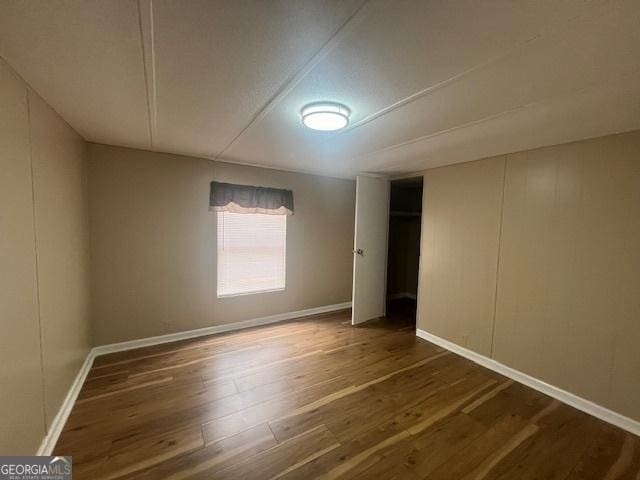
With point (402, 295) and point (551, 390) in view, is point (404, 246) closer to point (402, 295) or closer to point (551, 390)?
point (402, 295)

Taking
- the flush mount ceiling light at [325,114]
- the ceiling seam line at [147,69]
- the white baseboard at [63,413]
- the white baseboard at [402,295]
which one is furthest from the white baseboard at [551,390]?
the ceiling seam line at [147,69]

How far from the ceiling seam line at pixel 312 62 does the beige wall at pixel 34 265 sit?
1228 mm

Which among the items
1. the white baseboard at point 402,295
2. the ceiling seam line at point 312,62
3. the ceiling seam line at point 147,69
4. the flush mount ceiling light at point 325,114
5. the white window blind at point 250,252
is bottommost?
the white baseboard at point 402,295

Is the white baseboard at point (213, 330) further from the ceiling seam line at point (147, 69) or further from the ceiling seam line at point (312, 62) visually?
the ceiling seam line at point (312, 62)

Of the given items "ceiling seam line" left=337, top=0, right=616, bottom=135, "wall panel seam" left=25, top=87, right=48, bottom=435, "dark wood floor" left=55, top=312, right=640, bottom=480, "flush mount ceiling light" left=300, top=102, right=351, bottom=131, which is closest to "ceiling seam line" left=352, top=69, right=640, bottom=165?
"ceiling seam line" left=337, top=0, right=616, bottom=135

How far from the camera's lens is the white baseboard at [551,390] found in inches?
75.7

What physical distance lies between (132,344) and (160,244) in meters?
1.12

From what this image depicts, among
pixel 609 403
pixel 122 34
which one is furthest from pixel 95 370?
pixel 609 403

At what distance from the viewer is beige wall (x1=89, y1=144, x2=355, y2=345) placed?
2715 mm

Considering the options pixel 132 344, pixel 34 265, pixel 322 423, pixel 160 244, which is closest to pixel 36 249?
pixel 34 265

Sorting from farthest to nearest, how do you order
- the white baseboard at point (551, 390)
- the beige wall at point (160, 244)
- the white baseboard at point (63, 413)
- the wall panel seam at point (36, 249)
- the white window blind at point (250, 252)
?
the white window blind at point (250, 252), the beige wall at point (160, 244), the white baseboard at point (551, 390), the white baseboard at point (63, 413), the wall panel seam at point (36, 249)

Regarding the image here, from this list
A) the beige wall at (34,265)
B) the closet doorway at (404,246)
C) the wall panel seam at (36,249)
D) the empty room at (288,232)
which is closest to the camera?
the empty room at (288,232)

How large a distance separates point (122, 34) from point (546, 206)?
3109 millimetres

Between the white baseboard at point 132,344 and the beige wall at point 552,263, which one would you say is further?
the beige wall at point 552,263
